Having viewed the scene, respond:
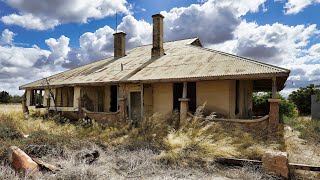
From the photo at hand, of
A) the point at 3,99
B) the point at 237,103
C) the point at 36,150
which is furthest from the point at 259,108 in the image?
the point at 3,99

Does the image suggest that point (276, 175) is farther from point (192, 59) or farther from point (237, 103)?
point (192, 59)

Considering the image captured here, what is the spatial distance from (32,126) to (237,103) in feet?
28.6

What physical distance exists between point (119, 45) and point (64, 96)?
5.22 meters

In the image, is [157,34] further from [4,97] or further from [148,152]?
[4,97]

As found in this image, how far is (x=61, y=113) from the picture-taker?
52.8 feet

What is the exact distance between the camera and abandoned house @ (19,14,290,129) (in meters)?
10.9

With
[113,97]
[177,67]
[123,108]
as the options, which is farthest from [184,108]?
[113,97]

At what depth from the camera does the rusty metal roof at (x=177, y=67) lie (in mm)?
10312

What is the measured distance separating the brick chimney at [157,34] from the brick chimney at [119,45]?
12.1 ft

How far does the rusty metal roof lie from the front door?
3.63ft

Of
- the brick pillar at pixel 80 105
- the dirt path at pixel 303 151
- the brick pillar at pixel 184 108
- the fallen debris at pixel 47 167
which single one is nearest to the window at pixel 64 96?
the brick pillar at pixel 80 105

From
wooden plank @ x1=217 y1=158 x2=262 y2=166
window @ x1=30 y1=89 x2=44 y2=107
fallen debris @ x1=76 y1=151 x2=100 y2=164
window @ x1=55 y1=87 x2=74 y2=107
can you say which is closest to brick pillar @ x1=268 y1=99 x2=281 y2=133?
wooden plank @ x1=217 y1=158 x2=262 y2=166

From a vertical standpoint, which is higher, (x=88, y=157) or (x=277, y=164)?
(x=277, y=164)

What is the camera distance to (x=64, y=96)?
54.1 feet
